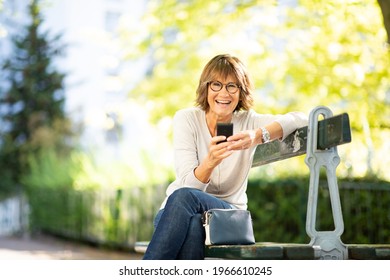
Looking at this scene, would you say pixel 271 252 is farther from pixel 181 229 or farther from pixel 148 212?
pixel 148 212

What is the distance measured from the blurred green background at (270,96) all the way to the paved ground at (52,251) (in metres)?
0.24

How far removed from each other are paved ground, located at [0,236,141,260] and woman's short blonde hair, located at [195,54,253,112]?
277 inches

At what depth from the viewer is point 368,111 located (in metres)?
9.64

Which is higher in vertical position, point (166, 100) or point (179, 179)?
point (166, 100)

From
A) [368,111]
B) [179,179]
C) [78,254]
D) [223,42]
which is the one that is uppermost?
[223,42]

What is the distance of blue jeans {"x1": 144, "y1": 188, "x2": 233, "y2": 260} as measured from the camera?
3131 mm

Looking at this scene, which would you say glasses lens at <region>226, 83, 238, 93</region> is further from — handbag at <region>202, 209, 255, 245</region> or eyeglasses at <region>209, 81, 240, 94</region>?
handbag at <region>202, 209, 255, 245</region>

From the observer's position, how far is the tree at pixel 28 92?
23484 mm

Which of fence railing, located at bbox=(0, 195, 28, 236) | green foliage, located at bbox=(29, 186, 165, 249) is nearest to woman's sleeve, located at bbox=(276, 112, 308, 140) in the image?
green foliage, located at bbox=(29, 186, 165, 249)

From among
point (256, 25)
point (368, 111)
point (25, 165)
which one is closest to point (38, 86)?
point (25, 165)

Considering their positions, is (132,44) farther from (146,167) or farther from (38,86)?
(38,86)

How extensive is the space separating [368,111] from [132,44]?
406 cm

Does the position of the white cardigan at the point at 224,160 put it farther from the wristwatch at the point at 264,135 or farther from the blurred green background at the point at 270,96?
the blurred green background at the point at 270,96
